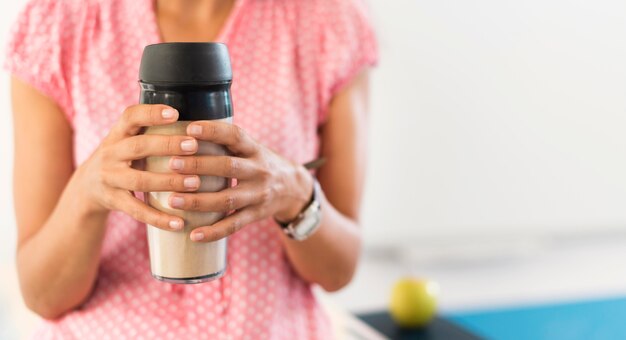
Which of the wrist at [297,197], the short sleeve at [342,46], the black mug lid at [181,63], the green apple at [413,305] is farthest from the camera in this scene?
the green apple at [413,305]

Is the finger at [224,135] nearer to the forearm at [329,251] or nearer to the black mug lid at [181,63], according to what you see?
the black mug lid at [181,63]

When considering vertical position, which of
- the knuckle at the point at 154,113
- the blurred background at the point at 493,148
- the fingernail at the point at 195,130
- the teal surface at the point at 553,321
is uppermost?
the knuckle at the point at 154,113

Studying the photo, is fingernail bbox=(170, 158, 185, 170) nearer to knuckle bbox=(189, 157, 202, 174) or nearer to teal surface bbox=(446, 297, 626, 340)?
knuckle bbox=(189, 157, 202, 174)

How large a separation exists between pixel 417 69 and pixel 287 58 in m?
0.69

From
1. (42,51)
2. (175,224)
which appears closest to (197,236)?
(175,224)

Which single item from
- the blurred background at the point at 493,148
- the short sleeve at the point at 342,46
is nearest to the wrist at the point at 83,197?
the short sleeve at the point at 342,46

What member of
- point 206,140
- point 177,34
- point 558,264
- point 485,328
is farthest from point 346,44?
point 558,264

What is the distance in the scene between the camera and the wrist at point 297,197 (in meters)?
0.53

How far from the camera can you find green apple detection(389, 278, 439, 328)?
3.74 feet

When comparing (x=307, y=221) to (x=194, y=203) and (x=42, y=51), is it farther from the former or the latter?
(x=42, y=51)

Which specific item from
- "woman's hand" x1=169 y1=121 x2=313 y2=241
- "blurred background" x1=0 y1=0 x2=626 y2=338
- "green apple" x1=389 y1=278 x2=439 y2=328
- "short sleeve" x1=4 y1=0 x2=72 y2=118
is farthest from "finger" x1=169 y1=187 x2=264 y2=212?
"blurred background" x1=0 y1=0 x2=626 y2=338

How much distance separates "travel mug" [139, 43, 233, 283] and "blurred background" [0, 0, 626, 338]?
0.87 meters

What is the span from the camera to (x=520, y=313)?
1.39m

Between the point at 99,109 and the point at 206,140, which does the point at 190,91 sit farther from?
the point at 99,109
